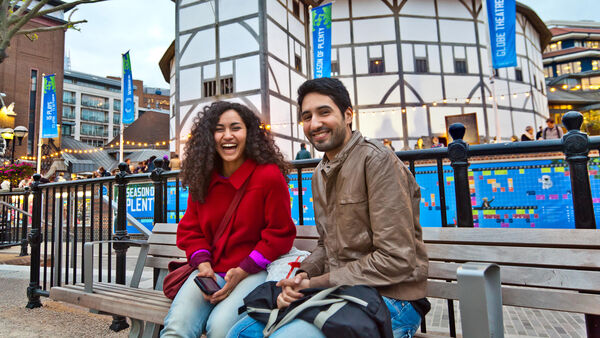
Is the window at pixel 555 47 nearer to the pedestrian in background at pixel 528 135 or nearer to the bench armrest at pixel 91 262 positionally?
the pedestrian in background at pixel 528 135

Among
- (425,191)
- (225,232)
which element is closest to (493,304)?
(225,232)

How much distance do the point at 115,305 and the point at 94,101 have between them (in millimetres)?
76412

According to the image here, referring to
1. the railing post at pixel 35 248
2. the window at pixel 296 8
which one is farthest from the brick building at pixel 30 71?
the railing post at pixel 35 248

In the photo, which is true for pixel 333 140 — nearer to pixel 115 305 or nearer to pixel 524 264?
pixel 524 264

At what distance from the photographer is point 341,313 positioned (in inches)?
49.9

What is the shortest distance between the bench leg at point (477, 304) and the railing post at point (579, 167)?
0.79 m

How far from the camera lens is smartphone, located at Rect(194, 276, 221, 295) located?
1827 millimetres

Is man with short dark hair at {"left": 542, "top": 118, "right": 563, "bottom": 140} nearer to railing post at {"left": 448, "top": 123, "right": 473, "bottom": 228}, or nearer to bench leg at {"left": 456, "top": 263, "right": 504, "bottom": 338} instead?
railing post at {"left": 448, "top": 123, "right": 473, "bottom": 228}

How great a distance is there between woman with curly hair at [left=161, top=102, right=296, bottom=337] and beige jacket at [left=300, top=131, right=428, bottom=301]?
0.38 meters

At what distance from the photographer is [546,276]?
1.49 meters

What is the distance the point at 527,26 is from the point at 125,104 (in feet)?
71.0

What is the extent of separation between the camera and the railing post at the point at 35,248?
366cm

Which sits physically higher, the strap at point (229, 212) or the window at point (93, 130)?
the window at point (93, 130)

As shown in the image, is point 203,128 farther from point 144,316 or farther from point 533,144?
point 533,144
